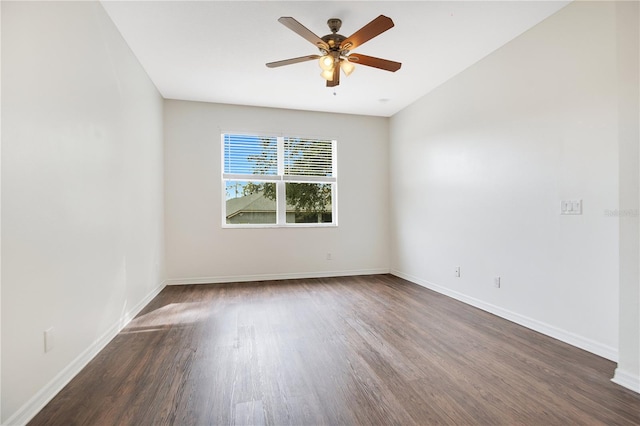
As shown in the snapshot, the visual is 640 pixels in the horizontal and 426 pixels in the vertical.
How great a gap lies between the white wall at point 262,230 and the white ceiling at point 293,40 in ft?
1.99

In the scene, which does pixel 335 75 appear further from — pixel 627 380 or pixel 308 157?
pixel 627 380

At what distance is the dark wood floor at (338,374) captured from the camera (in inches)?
63.1

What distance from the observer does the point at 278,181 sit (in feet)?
16.6

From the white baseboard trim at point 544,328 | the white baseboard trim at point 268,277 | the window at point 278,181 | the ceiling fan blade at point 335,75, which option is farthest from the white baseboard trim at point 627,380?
the window at point 278,181

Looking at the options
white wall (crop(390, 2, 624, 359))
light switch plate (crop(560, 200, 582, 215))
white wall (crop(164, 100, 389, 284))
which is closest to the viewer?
white wall (crop(390, 2, 624, 359))

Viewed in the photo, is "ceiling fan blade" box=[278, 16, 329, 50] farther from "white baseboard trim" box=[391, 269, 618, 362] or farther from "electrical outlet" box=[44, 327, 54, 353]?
"white baseboard trim" box=[391, 269, 618, 362]

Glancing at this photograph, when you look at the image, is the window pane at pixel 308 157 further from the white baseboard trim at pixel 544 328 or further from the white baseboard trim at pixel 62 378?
the white baseboard trim at pixel 62 378

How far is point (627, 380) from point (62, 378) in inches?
133

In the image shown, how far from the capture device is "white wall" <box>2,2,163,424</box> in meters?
1.50

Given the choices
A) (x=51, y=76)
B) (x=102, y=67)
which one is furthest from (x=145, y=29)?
(x=51, y=76)

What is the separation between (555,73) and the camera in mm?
2625

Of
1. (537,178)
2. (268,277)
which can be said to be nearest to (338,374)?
(537,178)

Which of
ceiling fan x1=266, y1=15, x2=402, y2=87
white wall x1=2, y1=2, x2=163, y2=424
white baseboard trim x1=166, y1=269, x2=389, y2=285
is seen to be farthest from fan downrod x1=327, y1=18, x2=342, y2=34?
white baseboard trim x1=166, y1=269, x2=389, y2=285

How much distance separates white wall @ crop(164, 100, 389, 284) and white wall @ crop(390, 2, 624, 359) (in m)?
1.31
